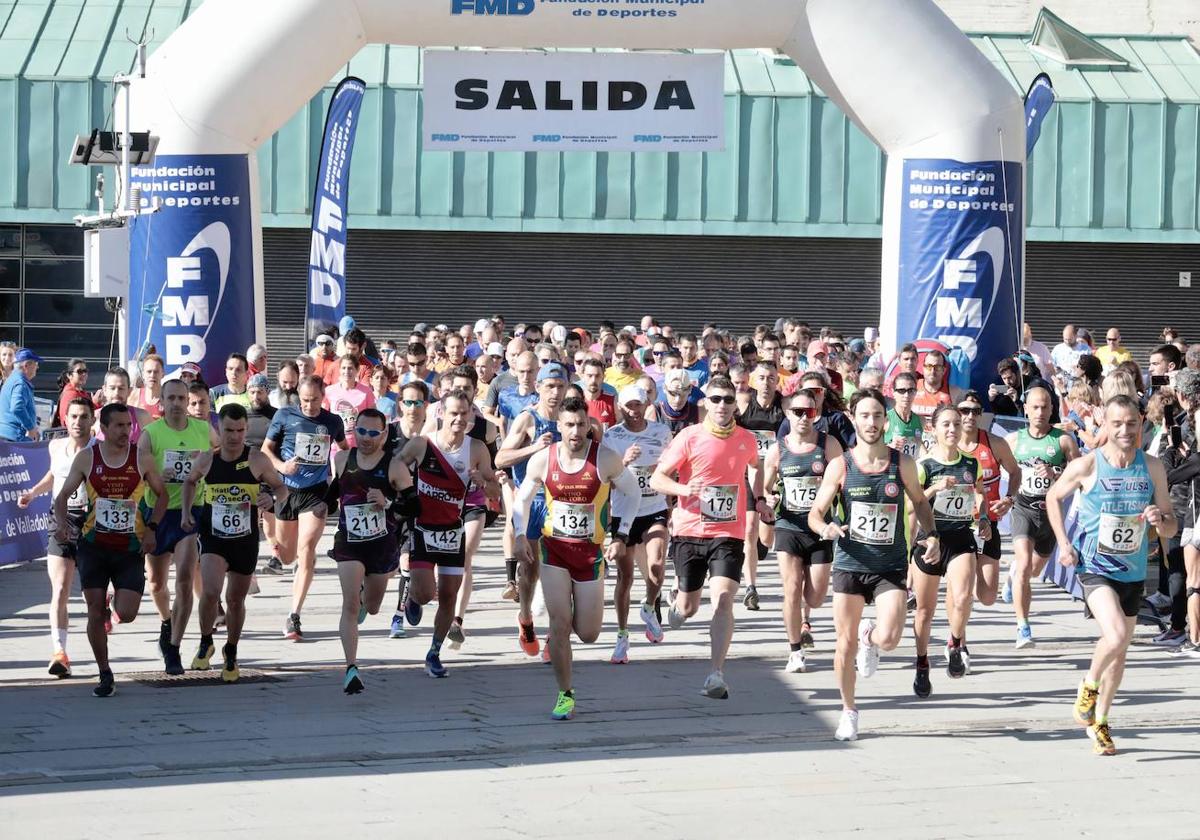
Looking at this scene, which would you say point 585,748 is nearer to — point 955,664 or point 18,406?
point 955,664

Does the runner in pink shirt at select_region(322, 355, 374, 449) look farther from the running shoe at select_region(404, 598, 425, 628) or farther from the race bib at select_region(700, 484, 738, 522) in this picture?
the race bib at select_region(700, 484, 738, 522)

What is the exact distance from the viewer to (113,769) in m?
8.26

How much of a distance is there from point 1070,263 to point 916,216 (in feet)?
41.9

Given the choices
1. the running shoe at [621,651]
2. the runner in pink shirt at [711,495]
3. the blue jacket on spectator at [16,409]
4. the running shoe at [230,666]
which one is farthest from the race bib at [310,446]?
the blue jacket on spectator at [16,409]

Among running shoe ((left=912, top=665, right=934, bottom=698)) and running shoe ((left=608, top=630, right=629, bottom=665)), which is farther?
running shoe ((left=608, top=630, right=629, bottom=665))

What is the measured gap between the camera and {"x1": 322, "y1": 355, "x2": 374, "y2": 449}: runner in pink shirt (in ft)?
46.5

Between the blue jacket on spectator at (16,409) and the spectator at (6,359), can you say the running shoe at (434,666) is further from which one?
the spectator at (6,359)

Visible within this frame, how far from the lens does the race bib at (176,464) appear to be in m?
Result: 11.0

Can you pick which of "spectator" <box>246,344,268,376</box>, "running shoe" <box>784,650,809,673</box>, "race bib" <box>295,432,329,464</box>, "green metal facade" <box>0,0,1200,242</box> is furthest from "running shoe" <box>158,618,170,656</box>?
"green metal facade" <box>0,0,1200,242</box>

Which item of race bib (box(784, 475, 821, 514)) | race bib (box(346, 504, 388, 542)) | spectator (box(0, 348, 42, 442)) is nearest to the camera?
race bib (box(346, 504, 388, 542))

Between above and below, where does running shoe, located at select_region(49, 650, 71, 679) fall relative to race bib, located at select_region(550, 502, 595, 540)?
below

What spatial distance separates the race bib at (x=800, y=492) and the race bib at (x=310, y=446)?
336 centimetres

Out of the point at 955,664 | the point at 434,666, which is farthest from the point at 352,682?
the point at 955,664

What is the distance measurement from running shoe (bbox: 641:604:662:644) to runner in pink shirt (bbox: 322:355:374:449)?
3236 millimetres
